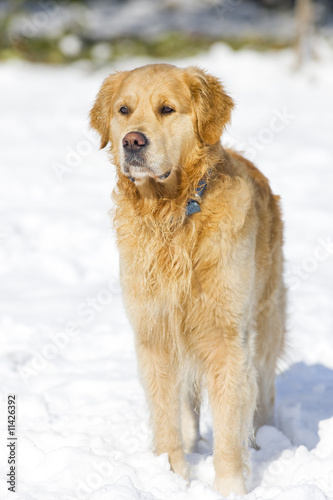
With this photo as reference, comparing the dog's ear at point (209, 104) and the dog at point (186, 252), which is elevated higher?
the dog's ear at point (209, 104)

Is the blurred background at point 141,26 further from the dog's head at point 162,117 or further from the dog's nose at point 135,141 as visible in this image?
the dog's nose at point 135,141

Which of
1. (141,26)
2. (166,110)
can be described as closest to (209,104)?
(166,110)

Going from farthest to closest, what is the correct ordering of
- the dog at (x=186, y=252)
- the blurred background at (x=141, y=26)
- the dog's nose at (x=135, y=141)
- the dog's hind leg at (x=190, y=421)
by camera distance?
the blurred background at (x=141, y=26), the dog's hind leg at (x=190, y=421), the dog at (x=186, y=252), the dog's nose at (x=135, y=141)

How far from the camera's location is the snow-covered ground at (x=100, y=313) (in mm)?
3275

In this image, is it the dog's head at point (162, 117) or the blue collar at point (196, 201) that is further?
the blue collar at point (196, 201)

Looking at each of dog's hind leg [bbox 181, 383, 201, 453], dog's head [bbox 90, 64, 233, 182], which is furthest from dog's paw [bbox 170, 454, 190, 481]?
dog's head [bbox 90, 64, 233, 182]

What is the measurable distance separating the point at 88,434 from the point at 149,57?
11375 mm

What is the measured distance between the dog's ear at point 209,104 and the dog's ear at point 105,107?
1.40 ft

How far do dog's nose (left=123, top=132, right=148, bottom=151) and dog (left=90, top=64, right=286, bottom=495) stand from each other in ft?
0.03

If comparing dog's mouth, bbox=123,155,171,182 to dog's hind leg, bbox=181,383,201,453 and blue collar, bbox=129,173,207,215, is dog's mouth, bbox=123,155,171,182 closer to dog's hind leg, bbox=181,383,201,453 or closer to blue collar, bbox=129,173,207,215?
blue collar, bbox=129,173,207,215

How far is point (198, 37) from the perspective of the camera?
598 inches

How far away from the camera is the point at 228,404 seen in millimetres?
3275

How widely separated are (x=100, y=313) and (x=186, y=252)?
8.03 feet

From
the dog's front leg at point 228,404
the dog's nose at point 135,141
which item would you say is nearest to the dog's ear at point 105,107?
the dog's nose at point 135,141
